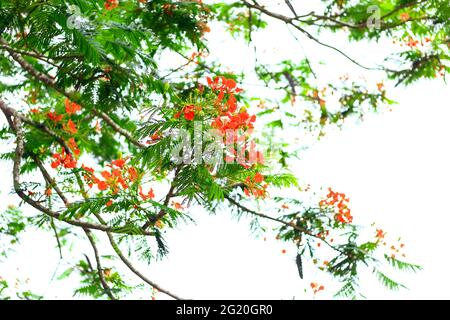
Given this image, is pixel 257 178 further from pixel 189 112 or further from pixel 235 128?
pixel 189 112

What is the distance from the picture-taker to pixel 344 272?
381cm

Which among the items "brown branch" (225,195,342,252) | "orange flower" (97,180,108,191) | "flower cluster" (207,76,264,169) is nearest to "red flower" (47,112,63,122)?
"brown branch" (225,195,342,252)

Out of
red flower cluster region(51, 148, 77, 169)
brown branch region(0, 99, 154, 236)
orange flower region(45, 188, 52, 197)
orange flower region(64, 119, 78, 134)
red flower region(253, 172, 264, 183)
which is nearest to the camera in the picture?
red flower region(253, 172, 264, 183)

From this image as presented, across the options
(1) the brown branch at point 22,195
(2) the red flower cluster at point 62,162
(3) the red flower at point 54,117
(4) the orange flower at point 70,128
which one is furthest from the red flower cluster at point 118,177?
(3) the red flower at point 54,117

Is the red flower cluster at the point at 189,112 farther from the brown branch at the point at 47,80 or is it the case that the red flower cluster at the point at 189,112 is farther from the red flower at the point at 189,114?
the brown branch at the point at 47,80

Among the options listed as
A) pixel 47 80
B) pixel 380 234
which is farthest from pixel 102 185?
pixel 380 234

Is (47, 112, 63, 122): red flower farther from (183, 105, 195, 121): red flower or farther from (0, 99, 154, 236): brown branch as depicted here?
(183, 105, 195, 121): red flower

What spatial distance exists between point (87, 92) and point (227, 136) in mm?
1234

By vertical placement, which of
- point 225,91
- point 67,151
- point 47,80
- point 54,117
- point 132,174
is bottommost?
point 132,174

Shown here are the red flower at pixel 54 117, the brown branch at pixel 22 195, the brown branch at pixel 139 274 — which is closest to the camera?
the brown branch at pixel 22 195
